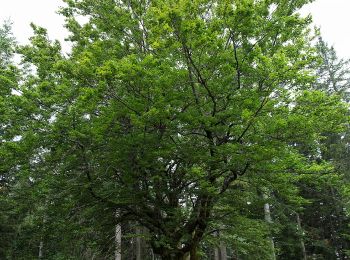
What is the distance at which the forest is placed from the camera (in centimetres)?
591

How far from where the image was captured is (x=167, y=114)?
624cm

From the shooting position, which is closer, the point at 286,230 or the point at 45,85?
the point at 45,85

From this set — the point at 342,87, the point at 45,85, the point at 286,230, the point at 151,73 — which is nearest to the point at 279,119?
the point at 151,73

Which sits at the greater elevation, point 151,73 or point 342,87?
point 342,87

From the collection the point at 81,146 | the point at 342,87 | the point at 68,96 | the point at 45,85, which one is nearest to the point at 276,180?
the point at 81,146

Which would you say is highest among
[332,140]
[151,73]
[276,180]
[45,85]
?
[332,140]

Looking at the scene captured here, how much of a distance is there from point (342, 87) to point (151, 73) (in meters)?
20.2

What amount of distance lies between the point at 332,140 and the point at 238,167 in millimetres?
16891

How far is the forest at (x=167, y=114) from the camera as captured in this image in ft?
19.4

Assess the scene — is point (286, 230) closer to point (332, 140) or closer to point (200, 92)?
point (332, 140)

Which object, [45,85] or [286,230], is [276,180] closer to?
[45,85]

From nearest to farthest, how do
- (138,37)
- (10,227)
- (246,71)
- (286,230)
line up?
(246,71)
(138,37)
(10,227)
(286,230)

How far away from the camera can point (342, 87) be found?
2203 centimetres

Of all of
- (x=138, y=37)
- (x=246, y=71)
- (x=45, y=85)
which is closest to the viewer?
(x=246, y=71)
